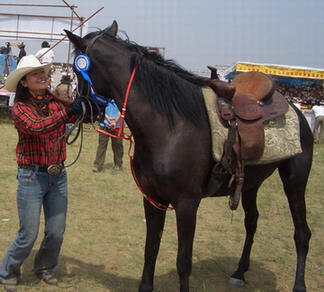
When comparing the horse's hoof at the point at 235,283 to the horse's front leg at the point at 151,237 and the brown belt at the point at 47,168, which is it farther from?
the brown belt at the point at 47,168

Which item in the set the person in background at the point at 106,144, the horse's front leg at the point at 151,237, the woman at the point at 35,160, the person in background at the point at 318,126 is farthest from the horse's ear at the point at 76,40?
the person in background at the point at 318,126

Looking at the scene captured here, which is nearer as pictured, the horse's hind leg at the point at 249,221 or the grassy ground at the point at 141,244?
the grassy ground at the point at 141,244

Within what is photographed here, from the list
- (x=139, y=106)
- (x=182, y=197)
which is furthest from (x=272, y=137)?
(x=139, y=106)

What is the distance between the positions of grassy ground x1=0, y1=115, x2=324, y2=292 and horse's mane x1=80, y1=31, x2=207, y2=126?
67.0 inches

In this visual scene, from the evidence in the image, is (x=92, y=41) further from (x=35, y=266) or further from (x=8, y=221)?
(x=8, y=221)

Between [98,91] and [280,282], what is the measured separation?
262 centimetres

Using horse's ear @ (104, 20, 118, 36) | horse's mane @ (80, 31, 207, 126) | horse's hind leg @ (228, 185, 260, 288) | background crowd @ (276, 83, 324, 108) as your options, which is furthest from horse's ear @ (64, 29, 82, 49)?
background crowd @ (276, 83, 324, 108)

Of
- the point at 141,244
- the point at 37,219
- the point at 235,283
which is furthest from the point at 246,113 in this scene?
the point at 141,244

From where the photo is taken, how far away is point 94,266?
3879 millimetres

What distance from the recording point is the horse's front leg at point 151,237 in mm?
3201

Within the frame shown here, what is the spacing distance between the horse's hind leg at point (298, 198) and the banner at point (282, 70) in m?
15.0

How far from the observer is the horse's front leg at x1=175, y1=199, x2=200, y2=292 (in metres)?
2.81

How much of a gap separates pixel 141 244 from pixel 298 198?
188cm

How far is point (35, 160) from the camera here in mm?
3098
